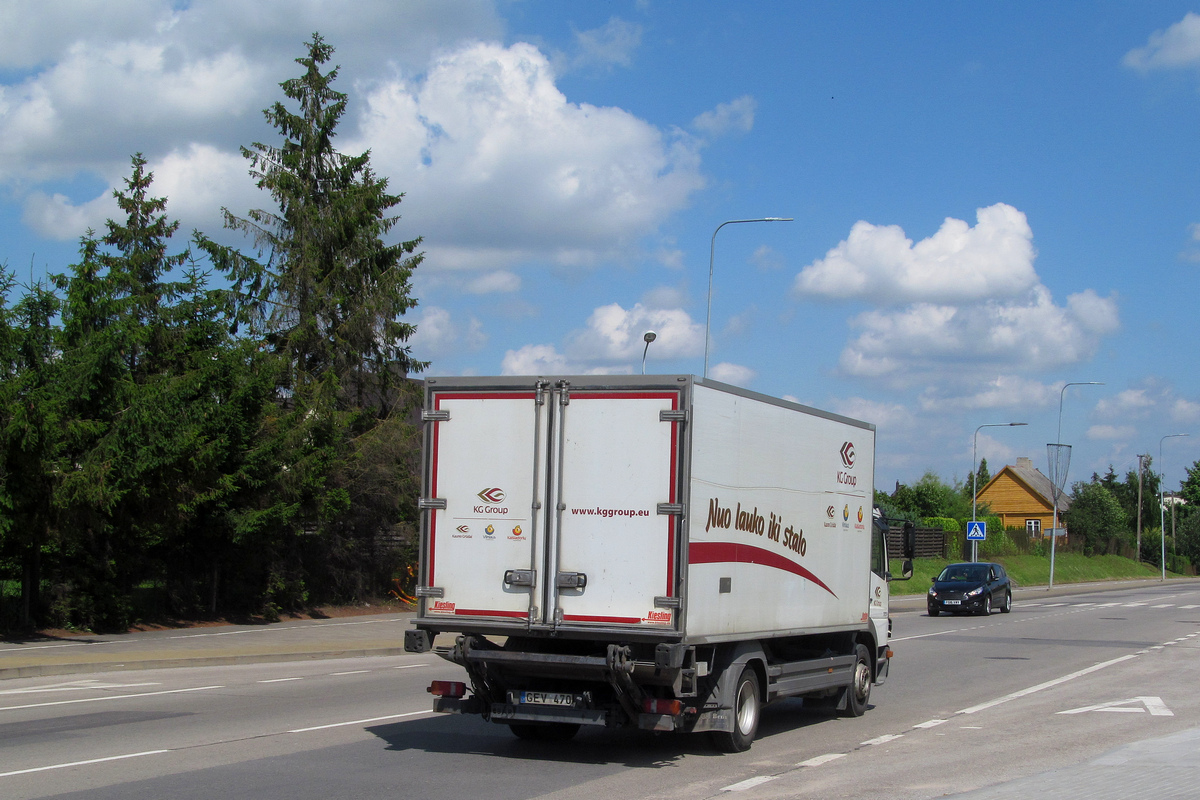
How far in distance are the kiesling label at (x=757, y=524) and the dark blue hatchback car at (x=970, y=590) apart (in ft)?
79.0

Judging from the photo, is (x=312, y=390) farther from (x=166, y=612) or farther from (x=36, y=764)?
(x=36, y=764)

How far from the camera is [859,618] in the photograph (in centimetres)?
1246

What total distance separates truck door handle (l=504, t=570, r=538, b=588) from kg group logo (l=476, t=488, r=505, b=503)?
0.61 metres

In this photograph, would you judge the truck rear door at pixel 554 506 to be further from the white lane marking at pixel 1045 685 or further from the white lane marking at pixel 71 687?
the white lane marking at pixel 71 687

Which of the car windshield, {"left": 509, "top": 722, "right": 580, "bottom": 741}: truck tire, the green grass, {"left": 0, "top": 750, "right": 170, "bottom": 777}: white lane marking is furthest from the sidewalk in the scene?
the green grass

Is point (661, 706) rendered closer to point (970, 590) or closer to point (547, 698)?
point (547, 698)

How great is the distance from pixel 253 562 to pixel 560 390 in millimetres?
19466

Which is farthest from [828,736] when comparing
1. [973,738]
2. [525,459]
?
[525,459]

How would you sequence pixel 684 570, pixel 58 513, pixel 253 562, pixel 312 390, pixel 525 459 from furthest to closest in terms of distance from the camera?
pixel 312 390 < pixel 253 562 < pixel 58 513 < pixel 525 459 < pixel 684 570

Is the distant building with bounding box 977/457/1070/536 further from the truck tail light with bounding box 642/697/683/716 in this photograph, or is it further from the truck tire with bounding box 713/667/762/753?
the truck tail light with bounding box 642/697/683/716

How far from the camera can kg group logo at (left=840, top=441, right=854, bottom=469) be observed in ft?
39.2

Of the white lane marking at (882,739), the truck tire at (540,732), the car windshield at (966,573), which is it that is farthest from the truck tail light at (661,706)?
the car windshield at (966,573)

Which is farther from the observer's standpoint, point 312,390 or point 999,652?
point 312,390

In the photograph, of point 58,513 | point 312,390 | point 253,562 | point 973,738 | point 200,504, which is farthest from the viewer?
point 312,390
